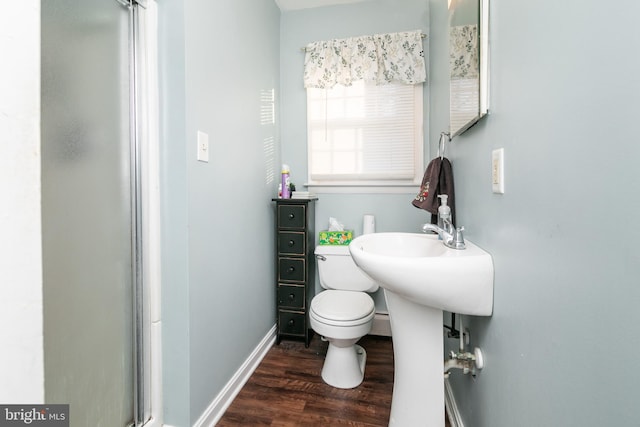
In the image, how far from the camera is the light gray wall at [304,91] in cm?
211

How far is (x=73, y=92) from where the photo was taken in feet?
2.89

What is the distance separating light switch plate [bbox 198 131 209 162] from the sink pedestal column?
0.97m

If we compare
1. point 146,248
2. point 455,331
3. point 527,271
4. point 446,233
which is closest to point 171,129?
point 146,248

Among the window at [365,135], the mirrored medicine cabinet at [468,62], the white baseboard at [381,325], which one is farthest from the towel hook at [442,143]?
the white baseboard at [381,325]

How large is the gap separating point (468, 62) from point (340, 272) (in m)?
1.42

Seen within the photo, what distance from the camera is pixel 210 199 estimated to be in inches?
53.1

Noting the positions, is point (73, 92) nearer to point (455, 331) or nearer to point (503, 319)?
point (503, 319)

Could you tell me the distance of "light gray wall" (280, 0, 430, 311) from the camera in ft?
6.91

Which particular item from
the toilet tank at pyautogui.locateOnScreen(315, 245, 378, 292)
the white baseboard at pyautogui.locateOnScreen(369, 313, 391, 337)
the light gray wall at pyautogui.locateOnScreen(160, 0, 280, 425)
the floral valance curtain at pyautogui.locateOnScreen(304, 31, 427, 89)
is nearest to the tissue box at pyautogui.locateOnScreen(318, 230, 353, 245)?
the toilet tank at pyautogui.locateOnScreen(315, 245, 378, 292)

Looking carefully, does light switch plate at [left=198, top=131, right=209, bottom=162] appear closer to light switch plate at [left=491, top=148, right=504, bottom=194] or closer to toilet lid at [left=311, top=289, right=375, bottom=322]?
toilet lid at [left=311, top=289, right=375, bottom=322]

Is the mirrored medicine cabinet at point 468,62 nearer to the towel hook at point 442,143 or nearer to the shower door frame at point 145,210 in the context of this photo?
the towel hook at point 442,143

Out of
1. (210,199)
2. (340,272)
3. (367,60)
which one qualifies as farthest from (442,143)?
(210,199)

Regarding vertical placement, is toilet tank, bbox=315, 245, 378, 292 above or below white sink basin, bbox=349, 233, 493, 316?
below

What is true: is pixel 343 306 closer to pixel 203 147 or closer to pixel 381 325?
pixel 381 325
